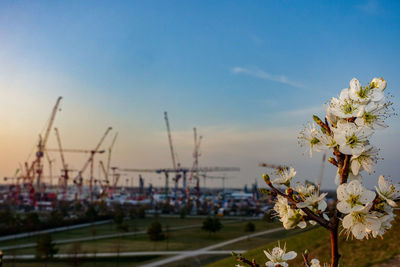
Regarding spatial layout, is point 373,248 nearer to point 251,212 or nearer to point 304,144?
point 304,144

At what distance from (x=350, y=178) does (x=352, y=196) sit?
0.18 metres

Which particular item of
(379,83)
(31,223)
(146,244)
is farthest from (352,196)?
(31,223)

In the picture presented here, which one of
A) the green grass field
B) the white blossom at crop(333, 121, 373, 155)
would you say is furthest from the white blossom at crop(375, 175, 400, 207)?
the green grass field

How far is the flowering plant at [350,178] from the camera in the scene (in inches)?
73.1

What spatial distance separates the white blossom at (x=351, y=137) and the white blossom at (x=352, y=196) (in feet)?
0.49

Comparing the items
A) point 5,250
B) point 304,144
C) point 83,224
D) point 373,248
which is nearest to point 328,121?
point 304,144

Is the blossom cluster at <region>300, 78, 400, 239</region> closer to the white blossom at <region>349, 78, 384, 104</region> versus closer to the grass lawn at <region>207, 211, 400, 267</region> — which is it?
the white blossom at <region>349, 78, 384, 104</region>

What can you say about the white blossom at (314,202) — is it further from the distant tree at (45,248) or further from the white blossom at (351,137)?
the distant tree at (45,248)

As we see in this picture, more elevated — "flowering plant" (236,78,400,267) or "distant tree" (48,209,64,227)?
"flowering plant" (236,78,400,267)

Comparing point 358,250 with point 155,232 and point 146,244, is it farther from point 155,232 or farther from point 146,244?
Answer: point 155,232

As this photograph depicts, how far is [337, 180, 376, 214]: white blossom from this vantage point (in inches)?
71.4

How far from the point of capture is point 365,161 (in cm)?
199

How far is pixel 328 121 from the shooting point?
6.82 feet

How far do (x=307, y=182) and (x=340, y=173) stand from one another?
8.4 inches
